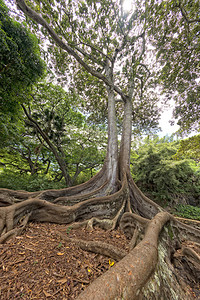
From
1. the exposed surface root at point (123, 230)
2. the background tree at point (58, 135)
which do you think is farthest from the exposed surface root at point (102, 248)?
the background tree at point (58, 135)

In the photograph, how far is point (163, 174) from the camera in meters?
7.53

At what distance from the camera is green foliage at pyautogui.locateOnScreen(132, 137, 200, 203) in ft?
24.2

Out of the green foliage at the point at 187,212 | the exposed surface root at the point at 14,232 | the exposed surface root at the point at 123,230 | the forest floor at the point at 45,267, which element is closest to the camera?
the exposed surface root at the point at 123,230

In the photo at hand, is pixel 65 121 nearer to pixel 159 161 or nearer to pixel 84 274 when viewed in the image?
pixel 159 161

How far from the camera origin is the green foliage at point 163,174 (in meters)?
7.38

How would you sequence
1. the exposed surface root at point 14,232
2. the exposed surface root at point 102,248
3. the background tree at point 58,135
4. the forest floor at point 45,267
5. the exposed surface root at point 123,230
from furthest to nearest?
the background tree at point 58,135
the exposed surface root at point 14,232
the exposed surface root at point 102,248
the forest floor at point 45,267
the exposed surface root at point 123,230

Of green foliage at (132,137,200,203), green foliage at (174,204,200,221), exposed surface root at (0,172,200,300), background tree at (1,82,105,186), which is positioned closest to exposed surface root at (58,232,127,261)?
exposed surface root at (0,172,200,300)

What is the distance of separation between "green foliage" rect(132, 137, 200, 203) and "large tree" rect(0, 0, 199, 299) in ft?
14.0

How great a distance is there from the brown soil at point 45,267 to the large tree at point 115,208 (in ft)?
1.26

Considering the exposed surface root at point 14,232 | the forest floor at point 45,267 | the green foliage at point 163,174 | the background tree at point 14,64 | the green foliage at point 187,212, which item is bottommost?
the green foliage at point 187,212

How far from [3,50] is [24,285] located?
533 centimetres

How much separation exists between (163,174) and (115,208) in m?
5.81

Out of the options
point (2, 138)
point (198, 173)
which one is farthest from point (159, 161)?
point (2, 138)

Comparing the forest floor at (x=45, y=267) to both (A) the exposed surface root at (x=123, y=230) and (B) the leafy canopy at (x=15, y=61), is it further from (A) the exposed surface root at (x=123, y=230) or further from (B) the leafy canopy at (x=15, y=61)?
(B) the leafy canopy at (x=15, y=61)
